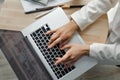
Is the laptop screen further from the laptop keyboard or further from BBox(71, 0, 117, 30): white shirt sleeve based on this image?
BBox(71, 0, 117, 30): white shirt sleeve

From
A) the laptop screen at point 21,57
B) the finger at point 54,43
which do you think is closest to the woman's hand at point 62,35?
the finger at point 54,43

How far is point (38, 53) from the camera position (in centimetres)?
99

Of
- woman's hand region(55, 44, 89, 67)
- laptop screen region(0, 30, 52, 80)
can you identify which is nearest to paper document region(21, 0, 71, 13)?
laptop screen region(0, 30, 52, 80)

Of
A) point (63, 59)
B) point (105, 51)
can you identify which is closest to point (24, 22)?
point (63, 59)

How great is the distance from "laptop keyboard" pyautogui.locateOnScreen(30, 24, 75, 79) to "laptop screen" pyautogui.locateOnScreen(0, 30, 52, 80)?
4cm

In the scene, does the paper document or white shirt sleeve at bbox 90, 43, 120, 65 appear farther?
the paper document

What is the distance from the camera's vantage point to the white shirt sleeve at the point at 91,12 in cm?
102

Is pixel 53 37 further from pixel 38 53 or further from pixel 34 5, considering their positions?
pixel 34 5

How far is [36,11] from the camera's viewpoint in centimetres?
106

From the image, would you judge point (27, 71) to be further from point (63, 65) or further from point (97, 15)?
point (97, 15)

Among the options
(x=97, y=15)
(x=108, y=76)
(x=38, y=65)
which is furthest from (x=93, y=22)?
(x=108, y=76)

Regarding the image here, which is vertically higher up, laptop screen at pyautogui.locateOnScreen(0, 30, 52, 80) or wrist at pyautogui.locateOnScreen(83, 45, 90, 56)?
laptop screen at pyautogui.locateOnScreen(0, 30, 52, 80)

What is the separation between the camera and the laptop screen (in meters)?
0.96

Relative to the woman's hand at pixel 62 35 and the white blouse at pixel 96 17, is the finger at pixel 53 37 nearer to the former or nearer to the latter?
the woman's hand at pixel 62 35
